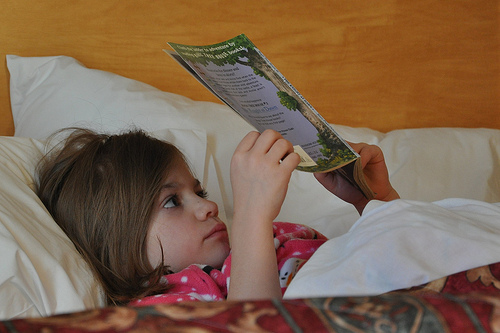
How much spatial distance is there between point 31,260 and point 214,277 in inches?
11.1

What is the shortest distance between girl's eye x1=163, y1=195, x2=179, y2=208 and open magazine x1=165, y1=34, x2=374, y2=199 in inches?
8.7

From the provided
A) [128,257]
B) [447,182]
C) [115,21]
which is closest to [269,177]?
[128,257]

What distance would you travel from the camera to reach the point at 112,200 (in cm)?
93

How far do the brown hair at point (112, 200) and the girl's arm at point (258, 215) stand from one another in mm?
185

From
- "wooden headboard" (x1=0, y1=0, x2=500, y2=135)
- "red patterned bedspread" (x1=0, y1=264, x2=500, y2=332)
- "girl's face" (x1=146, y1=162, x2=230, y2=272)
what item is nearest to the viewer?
"red patterned bedspread" (x1=0, y1=264, x2=500, y2=332)

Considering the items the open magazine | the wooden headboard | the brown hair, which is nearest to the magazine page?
the open magazine

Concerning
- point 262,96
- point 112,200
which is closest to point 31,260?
point 112,200

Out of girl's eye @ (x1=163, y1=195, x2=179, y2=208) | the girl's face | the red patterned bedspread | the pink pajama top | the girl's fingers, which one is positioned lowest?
the pink pajama top

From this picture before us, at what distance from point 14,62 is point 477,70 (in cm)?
124

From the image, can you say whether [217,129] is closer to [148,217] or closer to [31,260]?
[148,217]

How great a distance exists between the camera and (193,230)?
93 cm

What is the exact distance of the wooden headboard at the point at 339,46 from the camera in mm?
1405

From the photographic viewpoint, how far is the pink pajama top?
811mm

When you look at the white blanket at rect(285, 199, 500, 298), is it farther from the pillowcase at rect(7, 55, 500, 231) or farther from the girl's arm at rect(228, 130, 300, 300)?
the pillowcase at rect(7, 55, 500, 231)
